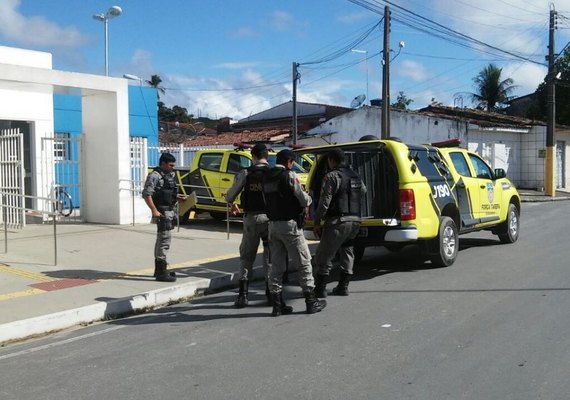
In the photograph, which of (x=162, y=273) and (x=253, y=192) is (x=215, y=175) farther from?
(x=253, y=192)

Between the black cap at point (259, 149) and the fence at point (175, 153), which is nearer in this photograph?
the black cap at point (259, 149)

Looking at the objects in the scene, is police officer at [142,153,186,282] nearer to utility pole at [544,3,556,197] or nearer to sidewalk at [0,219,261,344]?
sidewalk at [0,219,261,344]

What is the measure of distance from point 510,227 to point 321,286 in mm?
5799

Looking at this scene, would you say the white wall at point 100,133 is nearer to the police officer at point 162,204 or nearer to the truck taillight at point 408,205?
the police officer at point 162,204

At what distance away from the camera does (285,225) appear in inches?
242

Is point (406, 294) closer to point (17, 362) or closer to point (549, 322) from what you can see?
point (549, 322)

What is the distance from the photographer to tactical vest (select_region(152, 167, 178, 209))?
779 centimetres

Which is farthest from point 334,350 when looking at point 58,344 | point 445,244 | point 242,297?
point 445,244

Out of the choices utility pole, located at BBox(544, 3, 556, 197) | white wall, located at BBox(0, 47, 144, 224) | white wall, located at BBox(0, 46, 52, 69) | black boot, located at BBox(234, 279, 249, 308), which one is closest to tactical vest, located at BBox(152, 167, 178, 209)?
black boot, located at BBox(234, 279, 249, 308)

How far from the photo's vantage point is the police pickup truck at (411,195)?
812 centimetres

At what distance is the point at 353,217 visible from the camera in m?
6.91

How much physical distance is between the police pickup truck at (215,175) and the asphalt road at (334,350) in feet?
20.9

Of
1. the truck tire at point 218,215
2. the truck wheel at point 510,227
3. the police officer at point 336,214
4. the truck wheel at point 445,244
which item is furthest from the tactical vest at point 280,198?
the truck tire at point 218,215

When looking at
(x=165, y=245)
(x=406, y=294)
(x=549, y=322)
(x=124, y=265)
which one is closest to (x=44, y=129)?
(x=124, y=265)
